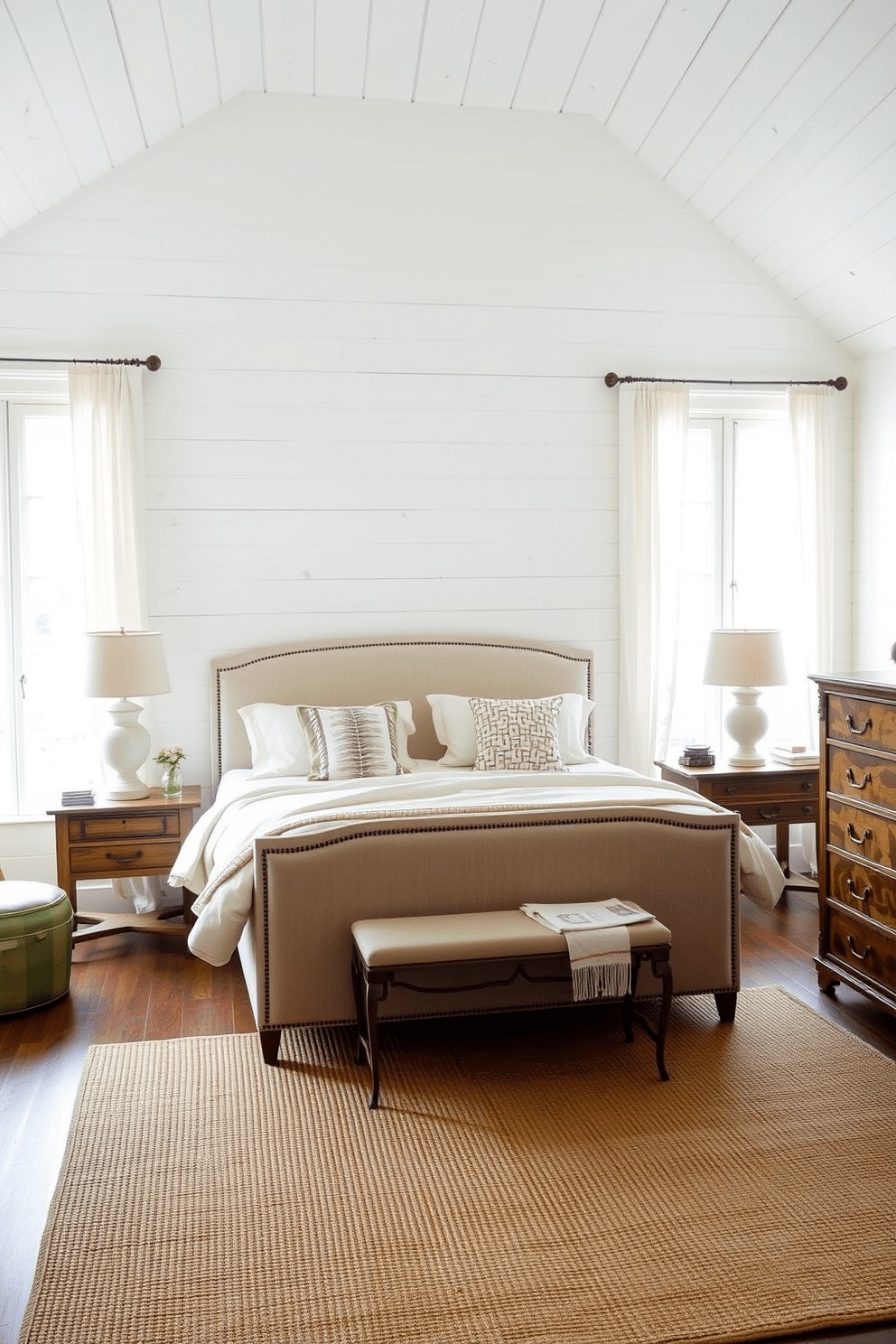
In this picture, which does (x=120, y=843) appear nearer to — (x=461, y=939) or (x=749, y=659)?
(x=461, y=939)

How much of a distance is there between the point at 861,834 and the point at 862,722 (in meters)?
0.36

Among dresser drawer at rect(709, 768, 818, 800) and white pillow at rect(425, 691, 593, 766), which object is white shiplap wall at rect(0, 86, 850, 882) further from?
dresser drawer at rect(709, 768, 818, 800)

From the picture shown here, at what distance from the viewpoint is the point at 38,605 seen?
480 cm

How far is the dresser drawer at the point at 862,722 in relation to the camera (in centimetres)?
329

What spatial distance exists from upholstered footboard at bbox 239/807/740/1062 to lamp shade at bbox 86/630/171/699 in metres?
1.33

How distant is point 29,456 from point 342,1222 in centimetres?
358

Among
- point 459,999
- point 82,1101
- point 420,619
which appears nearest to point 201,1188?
point 82,1101

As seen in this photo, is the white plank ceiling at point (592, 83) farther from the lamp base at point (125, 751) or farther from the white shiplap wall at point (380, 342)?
the lamp base at point (125, 751)

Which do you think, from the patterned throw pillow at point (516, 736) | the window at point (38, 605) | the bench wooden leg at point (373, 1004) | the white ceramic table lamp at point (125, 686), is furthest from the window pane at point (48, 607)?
the bench wooden leg at point (373, 1004)

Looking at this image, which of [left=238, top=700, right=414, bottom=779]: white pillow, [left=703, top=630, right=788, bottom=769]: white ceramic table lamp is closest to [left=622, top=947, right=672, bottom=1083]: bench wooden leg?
Answer: [left=238, top=700, right=414, bottom=779]: white pillow

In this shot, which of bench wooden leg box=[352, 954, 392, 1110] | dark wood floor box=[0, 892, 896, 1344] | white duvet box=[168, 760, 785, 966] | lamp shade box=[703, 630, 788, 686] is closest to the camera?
dark wood floor box=[0, 892, 896, 1344]

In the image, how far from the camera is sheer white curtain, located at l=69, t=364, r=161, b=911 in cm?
465

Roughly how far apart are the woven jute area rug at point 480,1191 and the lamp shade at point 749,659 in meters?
1.76

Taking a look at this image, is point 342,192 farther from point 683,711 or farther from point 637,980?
point 637,980
